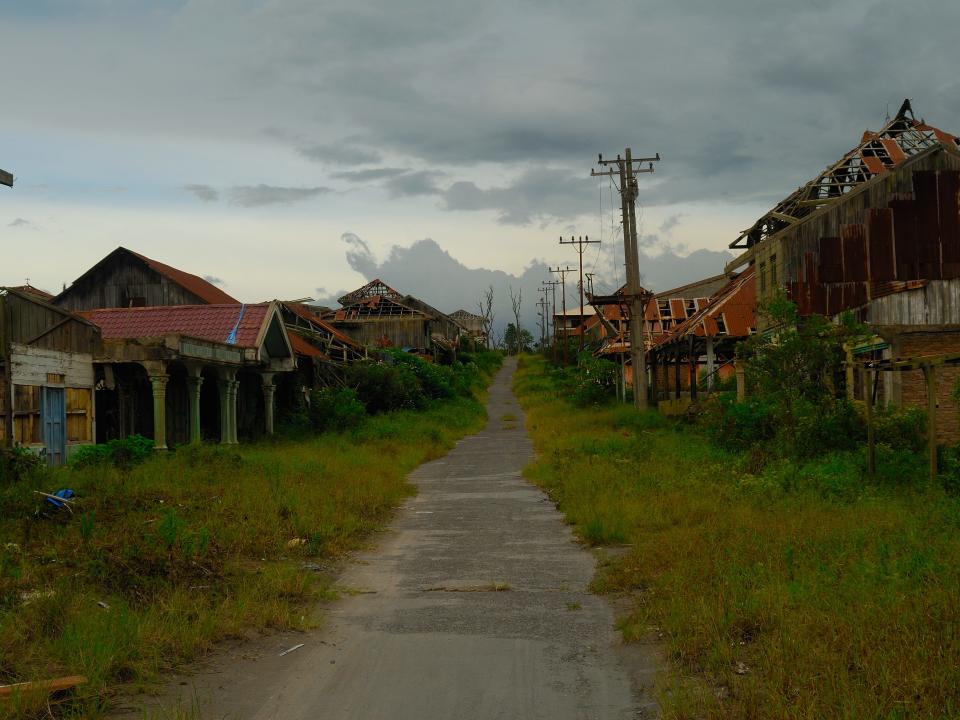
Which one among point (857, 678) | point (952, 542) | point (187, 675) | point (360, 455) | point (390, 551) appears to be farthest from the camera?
point (360, 455)

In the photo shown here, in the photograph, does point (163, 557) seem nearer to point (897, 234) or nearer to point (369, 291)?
point (897, 234)

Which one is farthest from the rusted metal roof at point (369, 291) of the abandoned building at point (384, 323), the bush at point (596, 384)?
the bush at point (596, 384)

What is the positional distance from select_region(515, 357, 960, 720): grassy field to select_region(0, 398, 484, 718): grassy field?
10.7 ft

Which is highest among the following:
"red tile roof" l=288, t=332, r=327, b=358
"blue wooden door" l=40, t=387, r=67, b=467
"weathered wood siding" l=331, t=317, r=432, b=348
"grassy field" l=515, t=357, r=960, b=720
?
"weathered wood siding" l=331, t=317, r=432, b=348

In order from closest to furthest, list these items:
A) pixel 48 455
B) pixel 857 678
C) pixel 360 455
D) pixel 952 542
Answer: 1. pixel 857 678
2. pixel 952 542
3. pixel 48 455
4. pixel 360 455

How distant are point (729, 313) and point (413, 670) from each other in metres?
29.7

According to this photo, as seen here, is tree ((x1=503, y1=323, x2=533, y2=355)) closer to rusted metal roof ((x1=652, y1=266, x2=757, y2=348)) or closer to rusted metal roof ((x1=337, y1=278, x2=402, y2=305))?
rusted metal roof ((x1=337, y1=278, x2=402, y2=305))

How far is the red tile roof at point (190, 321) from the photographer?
80.2 feet

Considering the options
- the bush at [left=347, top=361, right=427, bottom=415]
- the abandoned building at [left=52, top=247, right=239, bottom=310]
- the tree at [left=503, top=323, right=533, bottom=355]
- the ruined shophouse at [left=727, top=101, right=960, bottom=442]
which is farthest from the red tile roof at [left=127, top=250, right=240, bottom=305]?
the tree at [left=503, top=323, right=533, bottom=355]

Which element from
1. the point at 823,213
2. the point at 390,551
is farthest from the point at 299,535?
the point at 823,213

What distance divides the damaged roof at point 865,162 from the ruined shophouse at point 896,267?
2985mm

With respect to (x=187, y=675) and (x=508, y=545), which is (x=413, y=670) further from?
(x=508, y=545)

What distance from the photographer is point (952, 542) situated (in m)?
8.70

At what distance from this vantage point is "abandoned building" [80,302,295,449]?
784 inches
